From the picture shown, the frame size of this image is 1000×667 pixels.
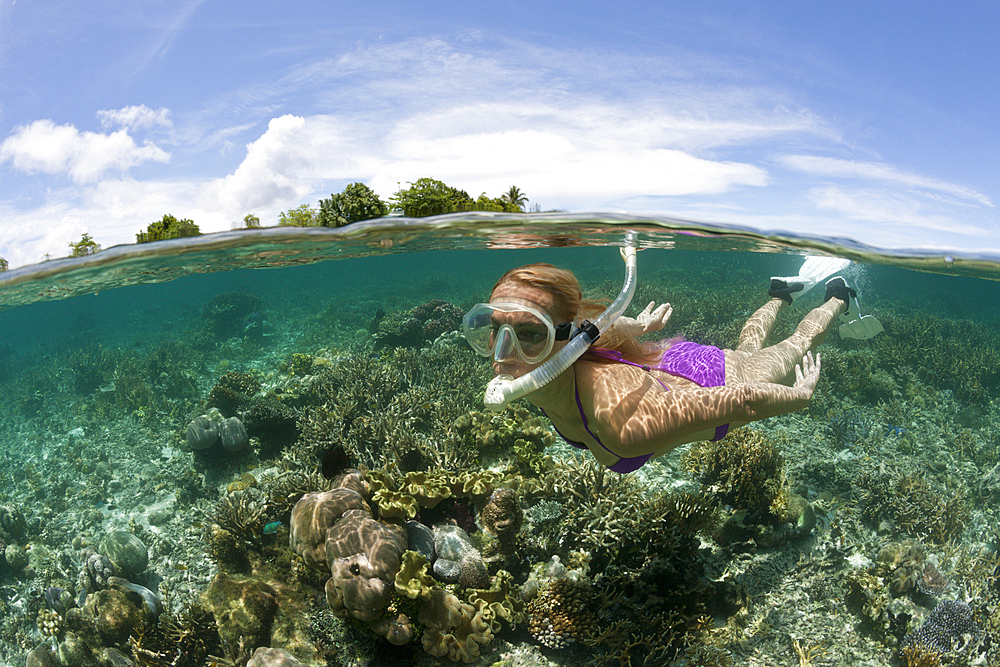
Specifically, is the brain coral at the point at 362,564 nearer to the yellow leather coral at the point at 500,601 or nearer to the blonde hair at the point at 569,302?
the yellow leather coral at the point at 500,601

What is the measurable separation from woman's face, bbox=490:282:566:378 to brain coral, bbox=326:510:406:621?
11.0ft

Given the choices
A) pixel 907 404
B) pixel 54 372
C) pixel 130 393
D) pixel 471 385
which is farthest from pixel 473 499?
pixel 54 372

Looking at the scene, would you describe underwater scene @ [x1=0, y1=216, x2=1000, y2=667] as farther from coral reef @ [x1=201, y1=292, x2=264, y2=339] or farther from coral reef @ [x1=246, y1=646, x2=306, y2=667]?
coral reef @ [x1=201, y1=292, x2=264, y2=339]

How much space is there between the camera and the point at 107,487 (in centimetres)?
895

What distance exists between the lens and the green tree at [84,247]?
10797 mm

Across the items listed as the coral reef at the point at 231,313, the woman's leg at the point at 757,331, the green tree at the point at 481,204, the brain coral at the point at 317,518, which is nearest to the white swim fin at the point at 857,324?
the woman's leg at the point at 757,331

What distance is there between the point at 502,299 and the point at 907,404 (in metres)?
12.3

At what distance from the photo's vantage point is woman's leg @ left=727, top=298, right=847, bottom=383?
3318 millimetres

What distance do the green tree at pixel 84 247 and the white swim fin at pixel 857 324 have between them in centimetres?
1492

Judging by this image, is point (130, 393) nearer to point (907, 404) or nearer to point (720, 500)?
point (720, 500)

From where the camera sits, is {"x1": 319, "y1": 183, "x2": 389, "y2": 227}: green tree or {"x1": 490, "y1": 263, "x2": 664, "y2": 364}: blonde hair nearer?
{"x1": 490, "y1": 263, "x2": 664, "y2": 364}: blonde hair

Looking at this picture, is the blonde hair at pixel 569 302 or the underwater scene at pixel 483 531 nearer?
the blonde hair at pixel 569 302

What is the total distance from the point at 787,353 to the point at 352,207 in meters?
9.41

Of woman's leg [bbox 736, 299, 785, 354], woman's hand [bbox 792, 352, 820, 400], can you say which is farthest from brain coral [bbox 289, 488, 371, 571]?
woman's hand [bbox 792, 352, 820, 400]
